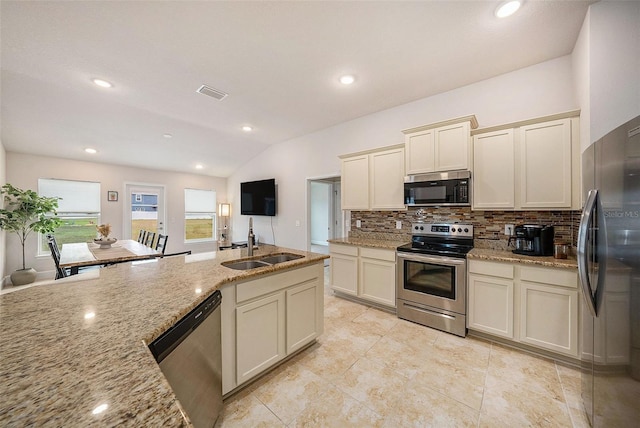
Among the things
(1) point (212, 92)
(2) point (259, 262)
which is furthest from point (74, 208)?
(2) point (259, 262)

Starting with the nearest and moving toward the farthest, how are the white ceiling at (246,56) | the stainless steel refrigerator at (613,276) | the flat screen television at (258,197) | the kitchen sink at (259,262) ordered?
1. the stainless steel refrigerator at (613,276)
2. the white ceiling at (246,56)
3. the kitchen sink at (259,262)
4. the flat screen television at (258,197)

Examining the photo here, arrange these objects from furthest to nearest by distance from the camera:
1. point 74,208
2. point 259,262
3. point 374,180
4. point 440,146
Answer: point 74,208
point 374,180
point 440,146
point 259,262

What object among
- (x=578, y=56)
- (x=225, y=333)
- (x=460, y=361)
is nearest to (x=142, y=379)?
(x=225, y=333)

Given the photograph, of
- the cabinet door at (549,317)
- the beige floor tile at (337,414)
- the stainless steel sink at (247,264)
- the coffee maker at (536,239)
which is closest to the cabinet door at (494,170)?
the coffee maker at (536,239)

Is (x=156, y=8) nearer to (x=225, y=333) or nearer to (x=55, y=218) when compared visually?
(x=225, y=333)

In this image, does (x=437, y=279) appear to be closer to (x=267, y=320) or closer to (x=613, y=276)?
(x=613, y=276)

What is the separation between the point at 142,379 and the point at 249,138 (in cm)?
496

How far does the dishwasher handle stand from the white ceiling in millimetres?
2150

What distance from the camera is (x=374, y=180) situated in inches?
136

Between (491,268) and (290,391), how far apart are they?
214cm

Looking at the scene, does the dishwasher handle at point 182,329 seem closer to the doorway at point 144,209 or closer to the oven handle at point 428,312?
the oven handle at point 428,312

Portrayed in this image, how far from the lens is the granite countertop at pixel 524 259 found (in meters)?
2.02

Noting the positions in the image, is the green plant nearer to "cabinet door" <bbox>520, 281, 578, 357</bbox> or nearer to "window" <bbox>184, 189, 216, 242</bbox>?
"window" <bbox>184, 189, 216, 242</bbox>

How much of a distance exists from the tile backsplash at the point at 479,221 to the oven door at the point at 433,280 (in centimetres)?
61
